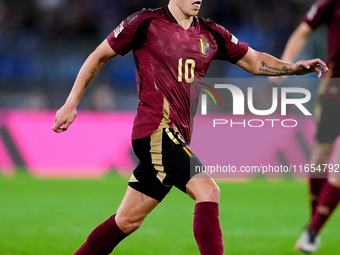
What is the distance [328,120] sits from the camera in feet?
16.5

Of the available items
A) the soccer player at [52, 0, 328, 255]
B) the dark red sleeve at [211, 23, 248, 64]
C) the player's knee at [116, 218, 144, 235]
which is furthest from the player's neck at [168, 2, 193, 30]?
the player's knee at [116, 218, 144, 235]

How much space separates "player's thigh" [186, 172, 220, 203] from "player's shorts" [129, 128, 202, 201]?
37 millimetres

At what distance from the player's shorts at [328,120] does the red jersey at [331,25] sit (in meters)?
0.08

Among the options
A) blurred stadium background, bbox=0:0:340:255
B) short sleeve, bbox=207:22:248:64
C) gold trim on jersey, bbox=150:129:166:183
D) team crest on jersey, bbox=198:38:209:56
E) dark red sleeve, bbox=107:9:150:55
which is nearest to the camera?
gold trim on jersey, bbox=150:129:166:183

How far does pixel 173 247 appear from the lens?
16.4 ft

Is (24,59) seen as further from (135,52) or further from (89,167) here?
(135,52)

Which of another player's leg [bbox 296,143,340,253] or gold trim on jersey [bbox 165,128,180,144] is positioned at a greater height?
gold trim on jersey [bbox 165,128,180,144]

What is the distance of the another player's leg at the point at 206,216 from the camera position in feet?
9.78

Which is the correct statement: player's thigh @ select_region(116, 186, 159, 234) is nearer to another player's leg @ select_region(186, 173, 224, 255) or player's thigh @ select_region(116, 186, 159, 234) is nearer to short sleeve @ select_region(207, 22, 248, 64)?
another player's leg @ select_region(186, 173, 224, 255)

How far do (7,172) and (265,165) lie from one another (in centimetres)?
488

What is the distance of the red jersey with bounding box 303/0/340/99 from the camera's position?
496cm

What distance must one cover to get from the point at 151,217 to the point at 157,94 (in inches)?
150

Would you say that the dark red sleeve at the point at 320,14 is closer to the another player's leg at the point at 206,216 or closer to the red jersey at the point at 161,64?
the red jersey at the point at 161,64

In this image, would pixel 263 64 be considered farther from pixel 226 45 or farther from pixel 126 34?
pixel 126 34
